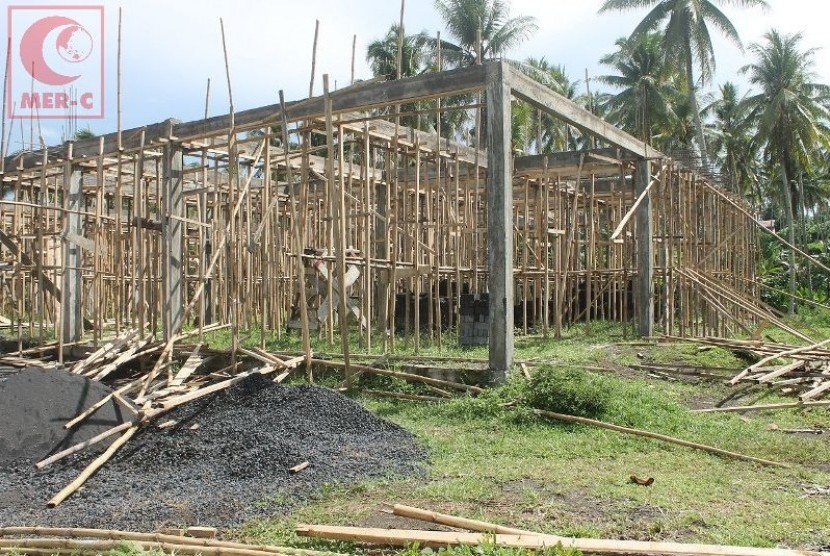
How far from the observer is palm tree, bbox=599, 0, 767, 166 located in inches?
1484

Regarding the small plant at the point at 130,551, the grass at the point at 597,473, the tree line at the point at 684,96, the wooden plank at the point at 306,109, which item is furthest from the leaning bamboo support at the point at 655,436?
the tree line at the point at 684,96

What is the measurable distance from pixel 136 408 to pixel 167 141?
23.3ft

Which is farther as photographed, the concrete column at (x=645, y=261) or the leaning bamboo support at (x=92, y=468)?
the concrete column at (x=645, y=261)

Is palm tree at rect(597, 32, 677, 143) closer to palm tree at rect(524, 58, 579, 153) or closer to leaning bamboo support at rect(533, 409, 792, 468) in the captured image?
palm tree at rect(524, 58, 579, 153)

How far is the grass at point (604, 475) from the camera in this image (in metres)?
5.44

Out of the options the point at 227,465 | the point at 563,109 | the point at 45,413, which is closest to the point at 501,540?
the point at 227,465

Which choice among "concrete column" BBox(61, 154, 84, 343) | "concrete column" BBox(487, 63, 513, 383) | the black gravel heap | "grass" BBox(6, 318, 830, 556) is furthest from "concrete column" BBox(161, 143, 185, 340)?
"concrete column" BBox(487, 63, 513, 383)

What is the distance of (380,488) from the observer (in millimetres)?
6500

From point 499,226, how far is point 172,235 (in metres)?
7.16

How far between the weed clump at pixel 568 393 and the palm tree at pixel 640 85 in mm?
34618

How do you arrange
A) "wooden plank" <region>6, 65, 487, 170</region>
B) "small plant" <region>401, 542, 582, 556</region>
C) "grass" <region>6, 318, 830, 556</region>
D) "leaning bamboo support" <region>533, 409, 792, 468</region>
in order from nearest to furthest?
1. "small plant" <region>401, 542, 582, 556</region>
2. "grass" <region>6, 318, 830, 556</region>
3. "leaning bamboo support" <region>533, 409, 792, 468</region>
4. "wooden plank" <region>6, 65, 487, 170</region>

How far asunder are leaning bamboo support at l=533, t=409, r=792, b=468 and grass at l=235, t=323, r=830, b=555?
8 cm

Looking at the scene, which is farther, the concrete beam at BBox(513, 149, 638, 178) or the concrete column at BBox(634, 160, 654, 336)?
the concrete beam at BBox(513, 149, 638, 178)

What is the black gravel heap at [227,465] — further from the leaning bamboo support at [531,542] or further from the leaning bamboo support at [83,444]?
the leaning bamboo support at [531,542]
